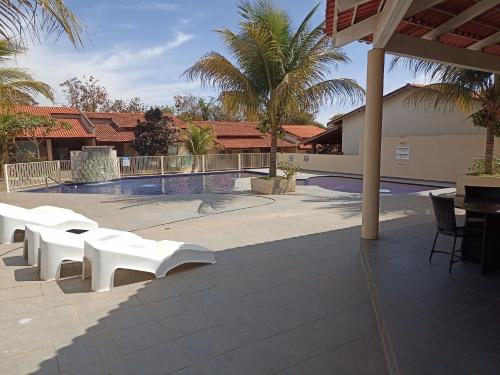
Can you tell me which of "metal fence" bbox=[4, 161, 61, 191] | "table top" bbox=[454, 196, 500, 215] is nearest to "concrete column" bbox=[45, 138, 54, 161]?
"metal fence" bbox=[4, 161, 61, 191]

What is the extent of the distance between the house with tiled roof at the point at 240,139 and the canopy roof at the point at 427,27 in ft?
77.1

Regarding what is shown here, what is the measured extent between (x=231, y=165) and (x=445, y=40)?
788 inches

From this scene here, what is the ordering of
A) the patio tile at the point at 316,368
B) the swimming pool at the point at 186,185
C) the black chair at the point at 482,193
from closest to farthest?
the patio tile at the point at 316,368 < the black chair at the point at 482,193 < the swimming pool at the point at 186,185

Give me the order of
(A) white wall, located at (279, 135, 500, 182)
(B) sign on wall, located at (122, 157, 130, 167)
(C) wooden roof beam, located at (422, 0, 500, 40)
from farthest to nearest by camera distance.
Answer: (B) sign on wall, located at (122, 157, 130, 167), (A) white wall, located at (279, 135, 500, 182), (C) wooden roof beam, located at (422, 0, 500, 40)

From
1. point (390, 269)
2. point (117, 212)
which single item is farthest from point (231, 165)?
point (390, 269)

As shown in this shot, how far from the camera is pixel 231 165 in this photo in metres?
26.4

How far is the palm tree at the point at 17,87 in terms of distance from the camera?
9.18 metres

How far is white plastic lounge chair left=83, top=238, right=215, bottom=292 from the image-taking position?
4746 mm

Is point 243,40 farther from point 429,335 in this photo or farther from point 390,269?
point 429,335

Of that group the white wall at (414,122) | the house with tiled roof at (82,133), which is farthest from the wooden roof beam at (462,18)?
the house with tiled roof at (82,133)

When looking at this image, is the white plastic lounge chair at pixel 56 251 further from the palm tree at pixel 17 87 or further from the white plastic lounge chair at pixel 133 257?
the palm tree at pixel 17 87

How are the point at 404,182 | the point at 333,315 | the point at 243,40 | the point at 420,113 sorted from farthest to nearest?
the point at 420,113 → the point at 404,182 → the point at 243,40 → the point at 333,315

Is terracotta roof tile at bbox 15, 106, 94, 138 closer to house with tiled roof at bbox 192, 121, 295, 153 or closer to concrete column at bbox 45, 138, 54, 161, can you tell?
concrete column at bbox 45, 138, 54, 161

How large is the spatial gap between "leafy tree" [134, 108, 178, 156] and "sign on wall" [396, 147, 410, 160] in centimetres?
1499
